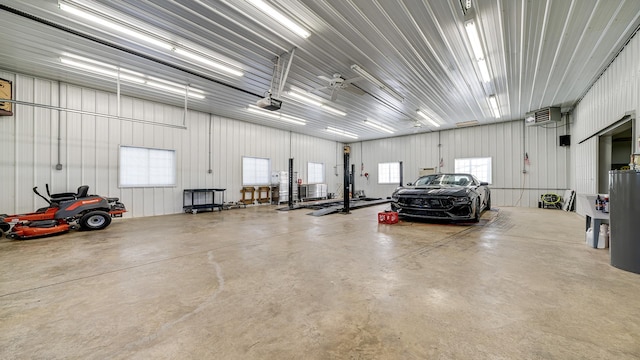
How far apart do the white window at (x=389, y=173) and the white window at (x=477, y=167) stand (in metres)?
2.88

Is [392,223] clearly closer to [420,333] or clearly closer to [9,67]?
[420,333]

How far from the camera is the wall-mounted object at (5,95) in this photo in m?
4.76

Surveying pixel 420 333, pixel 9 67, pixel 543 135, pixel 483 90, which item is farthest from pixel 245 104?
pixel 543 135

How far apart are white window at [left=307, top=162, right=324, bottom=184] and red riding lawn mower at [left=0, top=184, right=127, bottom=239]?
8.68 meters

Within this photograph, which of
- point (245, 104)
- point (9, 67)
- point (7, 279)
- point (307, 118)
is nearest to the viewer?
point (7, 279)

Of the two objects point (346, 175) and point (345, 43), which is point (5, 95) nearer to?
point (345, 43)

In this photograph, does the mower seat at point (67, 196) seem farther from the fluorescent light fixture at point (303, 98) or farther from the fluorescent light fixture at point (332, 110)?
the fluorescent light fixture at point (332, 110)

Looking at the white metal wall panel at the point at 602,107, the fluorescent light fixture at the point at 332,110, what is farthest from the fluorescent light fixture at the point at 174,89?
the white metal wall panel at the point at 602,107

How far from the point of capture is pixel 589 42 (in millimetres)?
4258

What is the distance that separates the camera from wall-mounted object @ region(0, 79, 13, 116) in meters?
4.76

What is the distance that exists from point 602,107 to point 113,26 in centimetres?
979

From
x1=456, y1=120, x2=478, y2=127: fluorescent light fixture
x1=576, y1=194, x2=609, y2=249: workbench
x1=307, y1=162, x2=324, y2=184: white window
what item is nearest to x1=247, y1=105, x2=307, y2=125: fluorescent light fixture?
x1=307, y1=162, x2=324, y2=184: white window

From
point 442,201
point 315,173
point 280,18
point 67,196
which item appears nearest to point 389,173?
point 315,173

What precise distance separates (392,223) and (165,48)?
19.2ft
